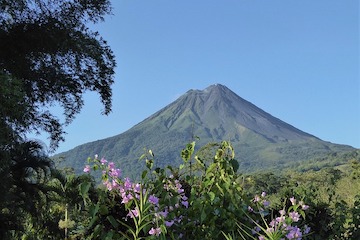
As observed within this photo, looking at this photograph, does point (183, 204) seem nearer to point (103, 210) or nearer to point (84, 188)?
point (103, 210)

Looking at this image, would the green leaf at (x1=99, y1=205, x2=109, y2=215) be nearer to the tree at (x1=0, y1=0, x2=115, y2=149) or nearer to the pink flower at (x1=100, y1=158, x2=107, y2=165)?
the pink flower at (x1=100, y1=158, x2=107, y2=165)

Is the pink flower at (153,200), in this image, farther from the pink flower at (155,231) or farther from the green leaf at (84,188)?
the green leaf at (84,188)

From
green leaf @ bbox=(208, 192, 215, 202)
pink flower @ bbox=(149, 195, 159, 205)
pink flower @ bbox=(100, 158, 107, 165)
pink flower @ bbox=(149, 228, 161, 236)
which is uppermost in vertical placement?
pink flower @ bbox=(100, 158, 107, 165)

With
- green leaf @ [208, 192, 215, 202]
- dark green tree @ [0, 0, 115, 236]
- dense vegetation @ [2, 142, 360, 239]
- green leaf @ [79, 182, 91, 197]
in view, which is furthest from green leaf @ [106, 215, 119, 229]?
dark green tree @ [0, 0, 115, 236]

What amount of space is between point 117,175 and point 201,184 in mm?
638

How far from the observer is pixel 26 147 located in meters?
12.7

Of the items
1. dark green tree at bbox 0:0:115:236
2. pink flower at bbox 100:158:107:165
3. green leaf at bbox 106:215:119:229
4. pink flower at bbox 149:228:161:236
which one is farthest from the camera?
dark green tree at bbox 0:0:115:236

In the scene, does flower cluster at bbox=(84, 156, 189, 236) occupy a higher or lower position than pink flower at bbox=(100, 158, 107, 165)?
lower

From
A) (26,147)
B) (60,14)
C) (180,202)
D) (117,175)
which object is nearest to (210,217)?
(180,202)

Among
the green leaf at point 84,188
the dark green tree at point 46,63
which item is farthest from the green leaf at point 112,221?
the dark green tree at point 46,63

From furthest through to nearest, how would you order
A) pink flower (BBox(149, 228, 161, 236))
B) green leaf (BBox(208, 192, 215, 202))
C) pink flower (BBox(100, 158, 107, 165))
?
pink flower (BBox(100, 158, 107, 165)) < green leaf (BBox(208, 192, 215, 202)) < pink flower (BBox(149, 228, 161, 236))

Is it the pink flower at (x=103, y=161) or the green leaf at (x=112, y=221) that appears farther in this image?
the pink flower at (x=103, y=161)

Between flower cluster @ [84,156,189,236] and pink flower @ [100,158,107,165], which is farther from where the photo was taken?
pink flower @ [100,158,107,165]

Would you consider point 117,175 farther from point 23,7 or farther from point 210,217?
point 23,7
